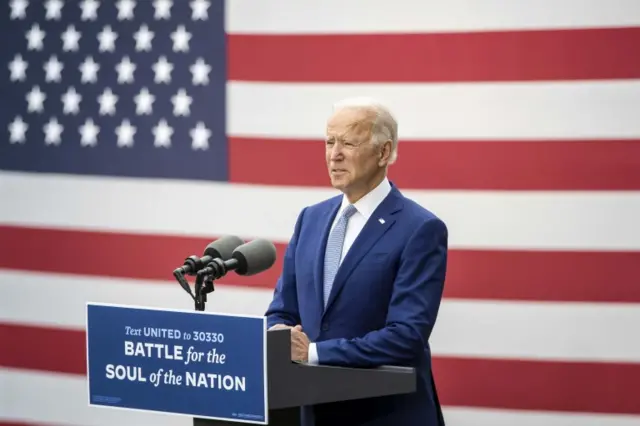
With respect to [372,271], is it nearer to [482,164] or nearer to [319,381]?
[319,381]

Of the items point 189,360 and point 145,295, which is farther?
point 145,295

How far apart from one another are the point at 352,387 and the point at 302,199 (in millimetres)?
1738

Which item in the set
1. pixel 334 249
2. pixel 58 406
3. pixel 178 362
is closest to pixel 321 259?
pixel 334 249

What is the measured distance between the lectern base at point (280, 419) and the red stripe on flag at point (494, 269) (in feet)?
4.83

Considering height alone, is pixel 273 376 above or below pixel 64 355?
above

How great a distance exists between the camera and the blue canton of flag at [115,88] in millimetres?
3750

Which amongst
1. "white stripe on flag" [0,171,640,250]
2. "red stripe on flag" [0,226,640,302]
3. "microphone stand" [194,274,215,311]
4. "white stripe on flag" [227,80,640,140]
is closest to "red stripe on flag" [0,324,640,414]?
"red stripe on flag" [0,226,640,302]

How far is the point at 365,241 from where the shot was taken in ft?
7.27

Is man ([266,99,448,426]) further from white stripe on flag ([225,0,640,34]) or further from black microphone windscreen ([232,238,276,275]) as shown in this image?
white stripe on flag ([225,0,640,34])

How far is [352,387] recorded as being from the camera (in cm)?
196

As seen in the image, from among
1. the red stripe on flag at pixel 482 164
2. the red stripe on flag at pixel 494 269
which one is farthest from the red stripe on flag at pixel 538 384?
the red stripe on flag at pixel 482 164

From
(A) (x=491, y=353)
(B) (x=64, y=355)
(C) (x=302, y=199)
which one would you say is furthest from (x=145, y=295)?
(A) (x=491, y=353)

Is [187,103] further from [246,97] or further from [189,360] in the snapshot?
[189,360]

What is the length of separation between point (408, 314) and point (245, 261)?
0.37 meters
